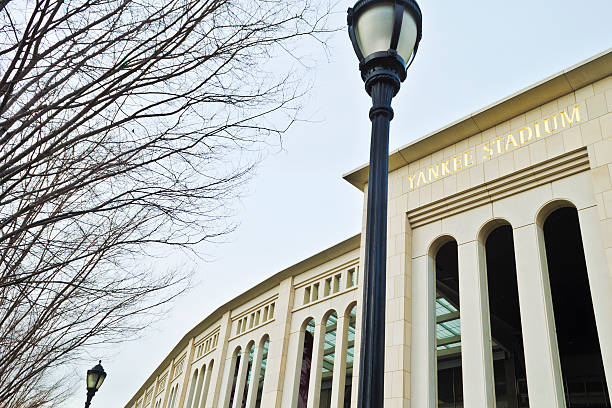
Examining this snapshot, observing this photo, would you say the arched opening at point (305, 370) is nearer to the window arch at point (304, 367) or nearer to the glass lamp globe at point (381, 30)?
the window arch at point (304, 367)

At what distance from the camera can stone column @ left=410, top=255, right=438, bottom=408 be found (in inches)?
370

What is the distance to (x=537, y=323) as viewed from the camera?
8477 mm

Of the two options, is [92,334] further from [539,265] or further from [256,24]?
[539,265]

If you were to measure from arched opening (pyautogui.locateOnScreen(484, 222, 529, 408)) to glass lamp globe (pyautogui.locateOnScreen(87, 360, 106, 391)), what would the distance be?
10283 mm

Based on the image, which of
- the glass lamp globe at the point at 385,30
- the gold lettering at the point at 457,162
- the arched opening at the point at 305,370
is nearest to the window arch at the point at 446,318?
the gold lettering at the point at 457,162

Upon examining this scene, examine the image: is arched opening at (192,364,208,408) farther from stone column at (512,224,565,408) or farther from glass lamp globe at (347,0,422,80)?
glass lamp globe at (347,0,422,80)

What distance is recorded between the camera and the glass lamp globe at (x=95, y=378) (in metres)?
11.9

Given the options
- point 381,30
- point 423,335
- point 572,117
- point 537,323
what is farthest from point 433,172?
point 381,30

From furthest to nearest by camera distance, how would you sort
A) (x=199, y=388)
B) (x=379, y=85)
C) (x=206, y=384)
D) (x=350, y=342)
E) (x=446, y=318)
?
1. (x=199, y=388)
2. (x=206, y=384)
3. (x=350, y=342)
4. (x=446, y=318)
5. (x=379, y=85)

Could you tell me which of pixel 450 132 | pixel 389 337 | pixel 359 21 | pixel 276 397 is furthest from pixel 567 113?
pixel 276 397

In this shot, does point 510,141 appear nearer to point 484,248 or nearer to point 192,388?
point 484,248

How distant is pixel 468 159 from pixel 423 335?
11.8ft

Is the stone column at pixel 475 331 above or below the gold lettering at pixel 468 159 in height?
below

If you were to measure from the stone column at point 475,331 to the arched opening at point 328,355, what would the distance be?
8436 mm
